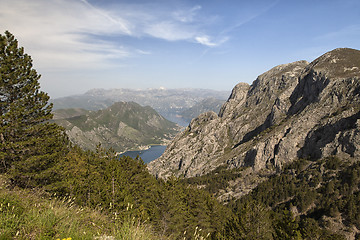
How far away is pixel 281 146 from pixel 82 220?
634ft

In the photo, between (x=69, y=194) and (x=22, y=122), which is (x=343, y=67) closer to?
(x=69, y=194)

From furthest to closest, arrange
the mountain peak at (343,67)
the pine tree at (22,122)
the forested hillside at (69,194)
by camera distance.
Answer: the mountain peak at (343,67) → the pine tree at (22,122) → the forested hillside at (69,194)

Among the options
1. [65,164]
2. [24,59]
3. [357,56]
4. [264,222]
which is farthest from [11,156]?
[357,56]

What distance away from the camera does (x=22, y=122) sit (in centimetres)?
2353

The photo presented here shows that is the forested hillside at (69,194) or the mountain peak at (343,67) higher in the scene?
the mountain peak at (343,67)

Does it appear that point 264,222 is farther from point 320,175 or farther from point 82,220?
Answer: point 320,175

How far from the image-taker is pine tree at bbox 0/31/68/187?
71.3ft

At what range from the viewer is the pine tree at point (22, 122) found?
21734 mm

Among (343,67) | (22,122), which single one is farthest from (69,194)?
(343,67)

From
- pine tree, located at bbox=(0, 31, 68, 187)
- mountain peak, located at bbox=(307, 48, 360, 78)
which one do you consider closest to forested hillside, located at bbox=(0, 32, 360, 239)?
pine tree, located at bbox=(0, 31, 68, 187)

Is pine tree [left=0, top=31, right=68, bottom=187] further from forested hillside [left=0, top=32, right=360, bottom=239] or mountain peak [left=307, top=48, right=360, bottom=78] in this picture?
mountain peak [left=307, top=48, right=360, bottom=78]

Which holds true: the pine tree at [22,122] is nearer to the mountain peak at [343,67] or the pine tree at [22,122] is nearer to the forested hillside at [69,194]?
the forested hillside at [69,194]

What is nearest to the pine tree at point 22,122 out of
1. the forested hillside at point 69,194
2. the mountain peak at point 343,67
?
the forested hillside at point 69,194

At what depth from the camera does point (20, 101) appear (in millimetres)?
22875
